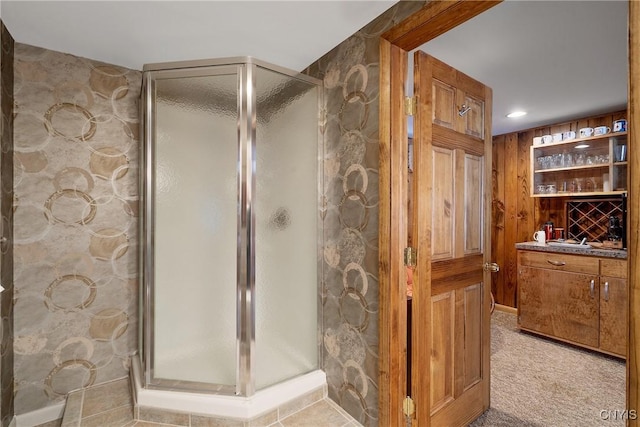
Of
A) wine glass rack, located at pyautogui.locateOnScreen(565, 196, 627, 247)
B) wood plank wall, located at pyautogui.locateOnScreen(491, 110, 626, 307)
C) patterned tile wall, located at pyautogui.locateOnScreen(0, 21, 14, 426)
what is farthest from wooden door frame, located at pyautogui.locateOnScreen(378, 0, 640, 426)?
wood plank wall, located at pyautogui.locateOnScreen(491, 110, 626, 307)

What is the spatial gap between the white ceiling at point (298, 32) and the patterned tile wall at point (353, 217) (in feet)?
0.41

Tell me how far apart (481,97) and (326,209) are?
1159 millimetres

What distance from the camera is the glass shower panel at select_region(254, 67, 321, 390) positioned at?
1699 mm

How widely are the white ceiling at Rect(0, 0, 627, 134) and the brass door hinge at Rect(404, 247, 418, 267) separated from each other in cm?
115

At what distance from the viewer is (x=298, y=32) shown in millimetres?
1573

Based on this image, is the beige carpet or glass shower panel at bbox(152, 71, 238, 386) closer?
A: glass shower panel at bbox(152, 71, 238, 386)

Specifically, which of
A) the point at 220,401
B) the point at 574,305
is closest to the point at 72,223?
the point at 220,401

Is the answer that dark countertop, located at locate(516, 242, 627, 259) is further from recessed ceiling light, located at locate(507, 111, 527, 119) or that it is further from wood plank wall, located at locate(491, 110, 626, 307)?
recessed ceiling light, located at locate(507, 111, 527, 119)

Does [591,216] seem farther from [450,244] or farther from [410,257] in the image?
[410,257]

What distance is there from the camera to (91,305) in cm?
185

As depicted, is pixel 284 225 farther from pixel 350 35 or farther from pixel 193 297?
pixel 350 35

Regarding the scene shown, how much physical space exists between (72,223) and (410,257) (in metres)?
2.00

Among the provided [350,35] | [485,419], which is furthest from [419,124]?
[485,419]

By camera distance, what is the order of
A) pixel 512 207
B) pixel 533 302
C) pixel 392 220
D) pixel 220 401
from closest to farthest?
pixel 392 220 < pixel 220 401 < pixel 533 302 < pixel 512 207
